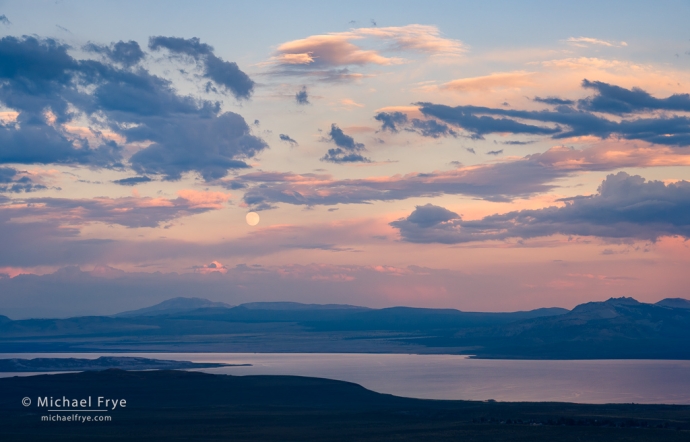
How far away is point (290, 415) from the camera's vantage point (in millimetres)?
88812

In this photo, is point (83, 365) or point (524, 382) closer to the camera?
point (524, 382)

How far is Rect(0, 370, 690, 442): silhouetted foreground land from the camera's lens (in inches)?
2724

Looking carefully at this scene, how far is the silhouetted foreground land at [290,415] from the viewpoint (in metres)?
69.2

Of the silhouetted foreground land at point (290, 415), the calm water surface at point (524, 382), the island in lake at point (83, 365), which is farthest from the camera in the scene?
the island in lake at point (83, 365)

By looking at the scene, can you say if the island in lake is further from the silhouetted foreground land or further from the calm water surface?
the silhouetted foreground land

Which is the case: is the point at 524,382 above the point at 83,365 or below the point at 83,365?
below

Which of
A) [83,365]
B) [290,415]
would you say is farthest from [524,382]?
[83,365]

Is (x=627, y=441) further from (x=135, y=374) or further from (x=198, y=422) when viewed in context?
(x=135, y=374)

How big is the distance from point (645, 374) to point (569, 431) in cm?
11431

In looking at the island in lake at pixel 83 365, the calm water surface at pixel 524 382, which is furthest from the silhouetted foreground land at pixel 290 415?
the island in lake at pixel 83 365

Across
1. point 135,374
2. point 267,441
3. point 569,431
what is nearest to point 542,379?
point 135,374

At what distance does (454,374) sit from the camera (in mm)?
167000

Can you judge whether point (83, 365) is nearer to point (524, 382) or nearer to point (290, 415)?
point (524, 382)

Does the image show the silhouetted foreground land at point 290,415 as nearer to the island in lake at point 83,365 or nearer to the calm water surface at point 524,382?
the calm water surface at point 524,382
